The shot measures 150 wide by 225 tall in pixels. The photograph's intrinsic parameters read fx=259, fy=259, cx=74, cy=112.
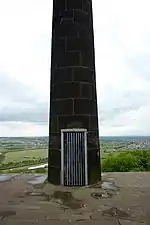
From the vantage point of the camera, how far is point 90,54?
6277mm

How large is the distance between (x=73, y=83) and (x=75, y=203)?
2759mm

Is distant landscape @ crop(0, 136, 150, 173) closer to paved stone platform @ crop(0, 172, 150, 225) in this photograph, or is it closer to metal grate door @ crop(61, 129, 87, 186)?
metal grate door @ crop(61, 129, 87, 186)

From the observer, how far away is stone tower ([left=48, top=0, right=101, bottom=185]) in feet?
19.6

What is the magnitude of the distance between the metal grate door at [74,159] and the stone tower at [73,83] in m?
0.13

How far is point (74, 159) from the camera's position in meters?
5.80

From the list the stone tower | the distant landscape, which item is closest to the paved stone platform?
the stone tower

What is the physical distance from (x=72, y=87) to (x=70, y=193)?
2.36 metres

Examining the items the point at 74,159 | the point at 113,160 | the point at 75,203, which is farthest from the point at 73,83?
the point at 113,160

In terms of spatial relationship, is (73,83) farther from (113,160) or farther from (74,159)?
(113,160)

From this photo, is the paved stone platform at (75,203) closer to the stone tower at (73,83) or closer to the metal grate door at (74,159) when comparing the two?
the metal grate door at (74,159)

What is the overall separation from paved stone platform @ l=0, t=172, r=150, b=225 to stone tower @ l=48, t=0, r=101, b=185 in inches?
22.3

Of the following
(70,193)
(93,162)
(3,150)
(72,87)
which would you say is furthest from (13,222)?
(3,150)

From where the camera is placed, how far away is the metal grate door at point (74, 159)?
577 cm

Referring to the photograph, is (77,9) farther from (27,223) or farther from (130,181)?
(27,223)
